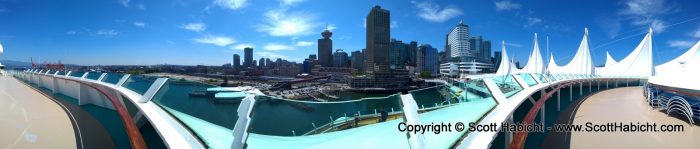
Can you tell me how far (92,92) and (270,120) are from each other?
3505mm

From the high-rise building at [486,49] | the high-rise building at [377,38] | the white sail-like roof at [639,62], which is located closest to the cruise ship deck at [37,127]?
the white sail-like roof at [639,62]

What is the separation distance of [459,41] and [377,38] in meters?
36.2

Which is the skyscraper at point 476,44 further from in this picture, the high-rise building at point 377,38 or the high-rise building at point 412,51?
the high-rise building at point 377,38

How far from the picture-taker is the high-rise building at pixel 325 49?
265 feet

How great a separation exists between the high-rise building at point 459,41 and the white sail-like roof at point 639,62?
57.3m

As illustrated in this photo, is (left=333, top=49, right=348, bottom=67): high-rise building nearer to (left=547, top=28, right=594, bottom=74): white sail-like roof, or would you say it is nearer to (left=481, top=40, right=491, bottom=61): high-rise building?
(left=481, top=40, right=491, bottom=61): high-rise building

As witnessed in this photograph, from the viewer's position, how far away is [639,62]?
71.0ft

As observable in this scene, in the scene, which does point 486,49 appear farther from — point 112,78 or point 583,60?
point 112,78

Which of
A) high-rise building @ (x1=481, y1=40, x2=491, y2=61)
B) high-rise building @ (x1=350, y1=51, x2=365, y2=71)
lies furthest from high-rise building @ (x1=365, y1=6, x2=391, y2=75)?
high-rise building @ (x1=481, y1=40, x2=491, y2=61)

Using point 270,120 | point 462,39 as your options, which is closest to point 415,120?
point 270,120

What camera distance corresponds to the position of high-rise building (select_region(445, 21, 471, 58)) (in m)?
82.1

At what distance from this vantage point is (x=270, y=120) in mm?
2418

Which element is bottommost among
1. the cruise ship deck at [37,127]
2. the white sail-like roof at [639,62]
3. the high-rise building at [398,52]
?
the cruise ship deck at [37,127]

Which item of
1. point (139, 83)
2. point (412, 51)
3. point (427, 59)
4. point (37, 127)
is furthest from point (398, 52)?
point (37, 127)
